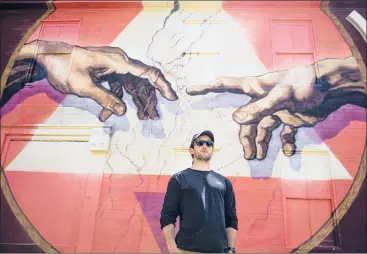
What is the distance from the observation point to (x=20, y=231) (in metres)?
5.53

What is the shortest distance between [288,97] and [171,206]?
438 centimetres

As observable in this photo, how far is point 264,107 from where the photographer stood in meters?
6.05

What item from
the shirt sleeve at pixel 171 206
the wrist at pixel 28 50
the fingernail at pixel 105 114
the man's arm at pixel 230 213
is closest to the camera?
the shirt sleeve at pixel 171 206

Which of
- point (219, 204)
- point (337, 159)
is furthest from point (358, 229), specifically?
point (219, 204)

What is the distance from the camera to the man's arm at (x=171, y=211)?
246 centimetres

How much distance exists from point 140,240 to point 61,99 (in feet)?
10.6

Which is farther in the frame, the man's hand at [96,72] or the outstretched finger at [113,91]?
the man's hand at [96,72]

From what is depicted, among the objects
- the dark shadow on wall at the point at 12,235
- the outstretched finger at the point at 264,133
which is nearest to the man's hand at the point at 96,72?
the outstretched finger at the point at 264,133

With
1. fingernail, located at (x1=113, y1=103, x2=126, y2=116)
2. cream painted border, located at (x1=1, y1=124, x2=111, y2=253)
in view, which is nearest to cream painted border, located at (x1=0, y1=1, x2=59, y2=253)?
cream painted border, located at (x1=1, y1=124, x2=111, y2=253)

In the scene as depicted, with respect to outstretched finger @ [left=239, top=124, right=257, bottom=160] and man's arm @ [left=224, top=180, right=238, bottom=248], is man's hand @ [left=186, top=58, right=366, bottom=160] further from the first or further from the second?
man's arm @ [left=224, top=180, right=238, bottom=248]

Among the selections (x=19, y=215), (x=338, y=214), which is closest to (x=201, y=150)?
(x=338, y=214)

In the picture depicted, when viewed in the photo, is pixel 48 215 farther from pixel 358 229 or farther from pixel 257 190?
pixel 358 229

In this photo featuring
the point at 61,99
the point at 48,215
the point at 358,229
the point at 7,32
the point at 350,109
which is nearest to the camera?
the point at 358,229

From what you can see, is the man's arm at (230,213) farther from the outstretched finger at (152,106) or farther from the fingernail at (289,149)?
the outstretched finger at (152,106)
